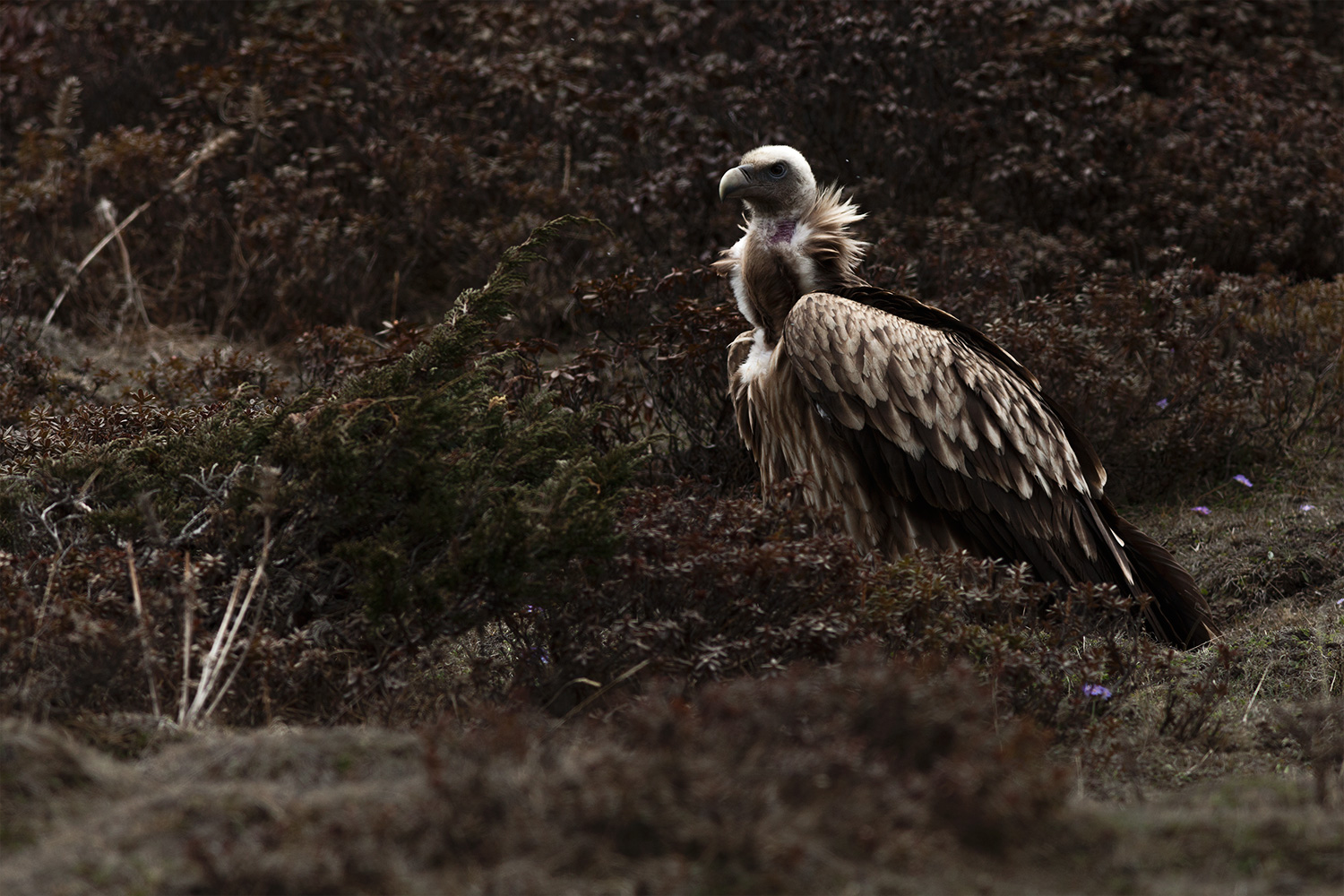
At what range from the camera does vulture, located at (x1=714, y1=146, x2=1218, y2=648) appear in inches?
191

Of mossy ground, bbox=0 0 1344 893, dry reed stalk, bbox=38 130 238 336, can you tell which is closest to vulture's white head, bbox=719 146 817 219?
mossy ground, bbox=0 0 1344 893

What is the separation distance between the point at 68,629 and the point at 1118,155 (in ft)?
22.5

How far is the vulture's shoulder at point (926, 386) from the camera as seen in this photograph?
4785mm

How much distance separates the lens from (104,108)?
9.13 m

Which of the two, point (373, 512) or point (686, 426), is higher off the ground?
point (373, 512)

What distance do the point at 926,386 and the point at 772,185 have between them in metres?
1.07

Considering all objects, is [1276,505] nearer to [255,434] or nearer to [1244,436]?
[1244,436]

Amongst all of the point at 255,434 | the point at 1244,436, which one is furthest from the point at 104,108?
the point at 1244,436

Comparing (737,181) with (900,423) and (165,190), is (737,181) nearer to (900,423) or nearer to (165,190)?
(900,423)

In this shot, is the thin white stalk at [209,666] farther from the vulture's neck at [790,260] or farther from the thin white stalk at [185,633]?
the vulture's neck at [790,260]

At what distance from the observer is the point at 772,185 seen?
526 cm

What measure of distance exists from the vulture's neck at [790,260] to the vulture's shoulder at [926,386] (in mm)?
182

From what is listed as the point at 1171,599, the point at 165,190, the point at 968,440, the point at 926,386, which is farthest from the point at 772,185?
the point at 165,190

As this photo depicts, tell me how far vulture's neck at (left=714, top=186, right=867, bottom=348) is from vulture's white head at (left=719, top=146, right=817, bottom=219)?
29mm
